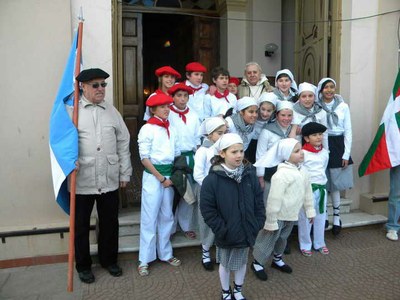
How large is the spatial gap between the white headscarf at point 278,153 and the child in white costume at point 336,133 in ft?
3.93

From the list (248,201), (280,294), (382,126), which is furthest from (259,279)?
(382,126)

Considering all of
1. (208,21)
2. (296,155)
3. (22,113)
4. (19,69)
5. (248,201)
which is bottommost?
(248,201)

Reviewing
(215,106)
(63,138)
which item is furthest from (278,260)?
(63,138)

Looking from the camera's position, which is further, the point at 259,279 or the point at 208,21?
the point at 208,21

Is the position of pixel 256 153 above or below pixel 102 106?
below

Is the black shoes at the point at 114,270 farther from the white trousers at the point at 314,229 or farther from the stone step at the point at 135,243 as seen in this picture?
the white trousers at the point at 314,229

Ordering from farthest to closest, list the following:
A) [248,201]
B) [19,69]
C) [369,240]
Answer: [369,240]
[19,69]
[248,201]

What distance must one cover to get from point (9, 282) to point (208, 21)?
5.97 meters

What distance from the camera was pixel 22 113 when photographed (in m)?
4.24

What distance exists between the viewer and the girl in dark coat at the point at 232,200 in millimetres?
3045

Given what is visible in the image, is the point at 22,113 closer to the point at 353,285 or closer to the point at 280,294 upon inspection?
the point at 280,294

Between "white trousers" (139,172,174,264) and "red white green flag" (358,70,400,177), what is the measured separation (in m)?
2.76

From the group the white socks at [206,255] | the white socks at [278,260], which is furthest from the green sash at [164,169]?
the white socks at [278,260]

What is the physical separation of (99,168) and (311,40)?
407 centimetres
